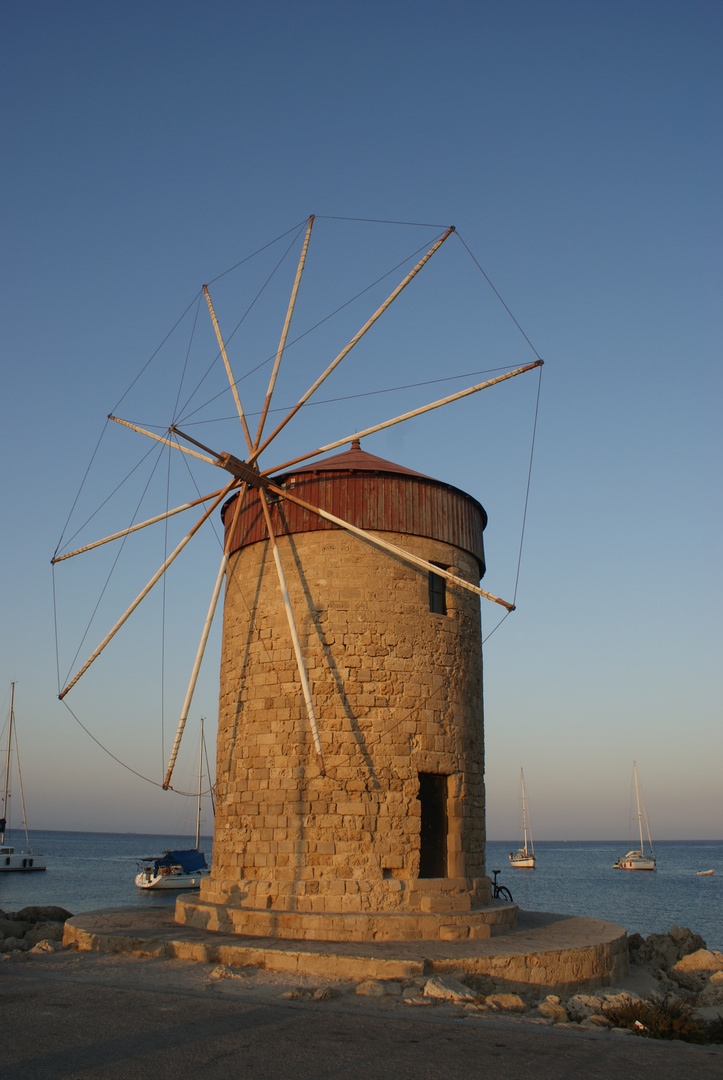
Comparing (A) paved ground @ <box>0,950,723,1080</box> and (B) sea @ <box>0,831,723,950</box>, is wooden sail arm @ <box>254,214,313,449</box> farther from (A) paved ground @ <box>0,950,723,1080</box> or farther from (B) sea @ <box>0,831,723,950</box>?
(B) sea @ <box>0,831,723,950</box>

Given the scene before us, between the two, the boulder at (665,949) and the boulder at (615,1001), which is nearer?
the boulder at (615,1001)

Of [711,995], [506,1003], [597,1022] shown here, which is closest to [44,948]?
[506,1003]

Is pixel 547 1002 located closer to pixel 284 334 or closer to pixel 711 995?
pixel 711 995

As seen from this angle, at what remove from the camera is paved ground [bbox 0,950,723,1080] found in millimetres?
5234

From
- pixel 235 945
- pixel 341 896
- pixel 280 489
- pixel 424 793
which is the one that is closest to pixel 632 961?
pixel 424 793

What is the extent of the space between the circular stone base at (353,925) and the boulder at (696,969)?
318 cm

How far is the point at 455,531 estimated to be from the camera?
1334 centimetres

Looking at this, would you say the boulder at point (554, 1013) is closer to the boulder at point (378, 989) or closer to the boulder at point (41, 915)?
the boulder at point (378, 989)

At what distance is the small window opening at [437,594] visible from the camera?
42.6ft

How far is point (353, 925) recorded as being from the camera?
406 inches

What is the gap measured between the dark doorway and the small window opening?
9.52ft

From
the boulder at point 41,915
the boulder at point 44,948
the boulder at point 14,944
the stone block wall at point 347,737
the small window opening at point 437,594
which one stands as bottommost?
the boulder at point 41,915

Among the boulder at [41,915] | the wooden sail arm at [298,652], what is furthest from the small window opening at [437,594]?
the boulder at [41,915]

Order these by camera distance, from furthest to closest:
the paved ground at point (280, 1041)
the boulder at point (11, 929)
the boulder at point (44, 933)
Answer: the boulder at point (11, 929) → the boulder at point (44, 933) → the paved ground at point (280, 1041)
